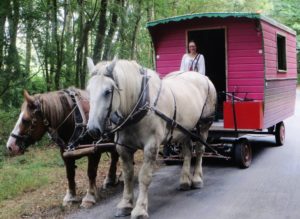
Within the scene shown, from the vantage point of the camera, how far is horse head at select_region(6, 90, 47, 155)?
5207mm

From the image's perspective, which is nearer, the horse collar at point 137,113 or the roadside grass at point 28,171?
the horse collar at point 137,113

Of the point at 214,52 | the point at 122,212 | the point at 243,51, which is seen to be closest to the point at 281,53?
the point at 214,52

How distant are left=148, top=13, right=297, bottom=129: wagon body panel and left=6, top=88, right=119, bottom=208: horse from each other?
3.02m

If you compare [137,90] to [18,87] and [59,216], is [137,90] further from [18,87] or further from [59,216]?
[18,87]

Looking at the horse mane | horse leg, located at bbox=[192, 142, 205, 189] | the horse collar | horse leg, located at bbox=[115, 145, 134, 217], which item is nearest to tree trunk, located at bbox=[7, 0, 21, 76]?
the horse mane

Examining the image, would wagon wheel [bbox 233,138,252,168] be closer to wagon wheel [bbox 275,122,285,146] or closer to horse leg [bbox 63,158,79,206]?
wagon wheel [bbox 275,122,285,146]

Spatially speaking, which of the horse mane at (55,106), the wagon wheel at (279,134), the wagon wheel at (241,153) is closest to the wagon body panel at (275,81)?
the wagon wheel at (279,134)

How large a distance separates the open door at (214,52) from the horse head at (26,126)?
569cm

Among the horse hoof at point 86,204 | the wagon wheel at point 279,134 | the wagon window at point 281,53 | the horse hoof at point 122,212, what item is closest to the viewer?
the horse hoof at point 122,212

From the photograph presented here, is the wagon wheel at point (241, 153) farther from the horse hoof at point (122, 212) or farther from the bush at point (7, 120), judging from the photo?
the bush at point (7, 120)

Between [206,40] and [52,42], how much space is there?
3.77m

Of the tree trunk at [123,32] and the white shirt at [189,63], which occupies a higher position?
the tree trunk at [123,32]

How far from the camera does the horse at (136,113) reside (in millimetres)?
4516

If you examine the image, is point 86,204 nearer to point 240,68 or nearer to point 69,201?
point 69,201
